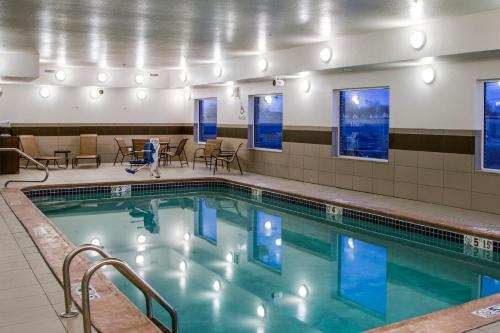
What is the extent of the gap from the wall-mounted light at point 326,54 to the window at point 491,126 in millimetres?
2349

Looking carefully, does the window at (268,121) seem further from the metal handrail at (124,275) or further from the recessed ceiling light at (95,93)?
the metal handrail at (124,275)

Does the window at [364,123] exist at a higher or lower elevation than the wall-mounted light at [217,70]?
lower

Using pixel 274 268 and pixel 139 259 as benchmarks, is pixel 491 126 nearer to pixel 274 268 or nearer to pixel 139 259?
pixel 274 268

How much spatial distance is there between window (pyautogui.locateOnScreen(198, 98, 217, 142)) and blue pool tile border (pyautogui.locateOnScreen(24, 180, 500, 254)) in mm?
3637

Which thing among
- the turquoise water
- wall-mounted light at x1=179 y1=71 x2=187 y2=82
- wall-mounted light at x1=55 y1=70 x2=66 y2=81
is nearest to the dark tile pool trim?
the turquoise water

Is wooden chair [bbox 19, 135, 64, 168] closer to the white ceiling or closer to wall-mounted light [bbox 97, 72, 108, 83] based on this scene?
wall-mounted light [bbox 97, 72, 108, 83]

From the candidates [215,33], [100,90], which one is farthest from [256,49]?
[100,90]

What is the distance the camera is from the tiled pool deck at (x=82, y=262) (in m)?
3.26

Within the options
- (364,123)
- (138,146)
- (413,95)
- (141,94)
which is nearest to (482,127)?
(413,95)

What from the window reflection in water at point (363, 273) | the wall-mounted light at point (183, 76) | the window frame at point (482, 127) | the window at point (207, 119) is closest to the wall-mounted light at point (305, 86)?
the window frame at point (482, 127)

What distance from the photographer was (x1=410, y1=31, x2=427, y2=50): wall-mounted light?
682 centimetres

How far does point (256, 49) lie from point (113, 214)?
12.3ft

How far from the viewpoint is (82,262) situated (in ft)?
15.0

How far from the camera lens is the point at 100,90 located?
13516mm
